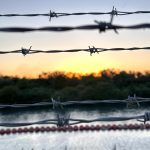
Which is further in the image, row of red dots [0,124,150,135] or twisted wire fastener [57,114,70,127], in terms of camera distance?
row of red dots [0,124,150,135]

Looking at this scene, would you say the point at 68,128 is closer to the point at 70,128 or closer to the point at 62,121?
the point at 70,128

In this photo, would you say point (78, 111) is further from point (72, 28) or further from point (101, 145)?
point (72, 28)

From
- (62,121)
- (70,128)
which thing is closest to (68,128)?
(70,128)

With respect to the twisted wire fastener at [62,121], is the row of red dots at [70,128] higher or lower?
lower

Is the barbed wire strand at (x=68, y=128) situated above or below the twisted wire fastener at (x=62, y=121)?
below

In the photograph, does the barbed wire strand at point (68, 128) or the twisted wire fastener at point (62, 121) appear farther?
the barbed wire strand at point (68, 128)

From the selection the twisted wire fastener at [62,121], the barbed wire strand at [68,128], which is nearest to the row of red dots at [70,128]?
the barbed wire strand at [68,128]

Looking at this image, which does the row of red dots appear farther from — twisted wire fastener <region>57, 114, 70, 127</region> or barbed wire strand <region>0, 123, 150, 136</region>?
twisted wire fastener <region>57, 114, 70, 127</region>

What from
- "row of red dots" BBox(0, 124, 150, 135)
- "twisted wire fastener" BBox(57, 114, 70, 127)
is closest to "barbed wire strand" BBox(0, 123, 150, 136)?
"row of red dots" BBox(0, 124, 150, 135)

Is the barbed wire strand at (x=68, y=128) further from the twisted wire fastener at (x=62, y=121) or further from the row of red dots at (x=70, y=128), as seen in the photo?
the twisted wire fastener at (x=62, y=121)

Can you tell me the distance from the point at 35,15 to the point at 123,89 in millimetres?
35127

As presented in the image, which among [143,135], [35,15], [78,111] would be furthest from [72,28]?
[78,111]

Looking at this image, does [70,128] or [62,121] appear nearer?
[62,121]

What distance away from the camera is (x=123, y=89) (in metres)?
37.8
